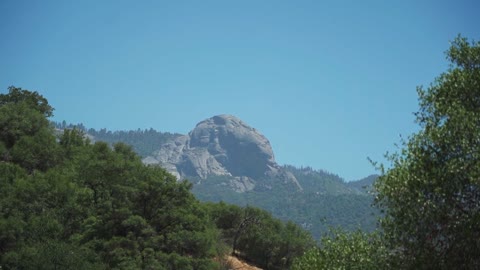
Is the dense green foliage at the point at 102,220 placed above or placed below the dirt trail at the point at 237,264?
above

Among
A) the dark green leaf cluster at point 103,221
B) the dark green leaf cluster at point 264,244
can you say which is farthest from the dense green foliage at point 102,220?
the dark green leaf cluster at point 264,244

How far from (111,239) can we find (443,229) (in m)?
30.2

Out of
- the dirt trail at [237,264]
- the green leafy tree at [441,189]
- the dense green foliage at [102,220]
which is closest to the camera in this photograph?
the green leafy tree at [441,189]

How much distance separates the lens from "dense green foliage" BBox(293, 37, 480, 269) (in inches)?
640

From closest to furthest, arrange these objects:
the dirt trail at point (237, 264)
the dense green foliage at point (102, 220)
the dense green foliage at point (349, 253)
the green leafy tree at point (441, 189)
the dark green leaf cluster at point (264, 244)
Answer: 1. the green leafy tree at point (441, 189)
2. the dense green foliage at point (349, 253)
3. the dense green foliage at point (102, 220)
4. the dirt trail at point (237, 264)
5. the dark green leaf cluster at point (264, 244)

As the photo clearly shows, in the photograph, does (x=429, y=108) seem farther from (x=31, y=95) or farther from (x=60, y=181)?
(x=31, y=95)

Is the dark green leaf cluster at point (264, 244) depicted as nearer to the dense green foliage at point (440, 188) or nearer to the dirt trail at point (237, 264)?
the dirt trail at point (237, 264)

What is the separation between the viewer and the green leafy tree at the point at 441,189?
16.2m

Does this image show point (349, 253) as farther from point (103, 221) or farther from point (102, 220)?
point (103, 221)

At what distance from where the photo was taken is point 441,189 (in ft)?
53.7

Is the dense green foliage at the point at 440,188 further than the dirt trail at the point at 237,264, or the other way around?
the dirt trail at the point at 237,264

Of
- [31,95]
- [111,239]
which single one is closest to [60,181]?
[111,239]

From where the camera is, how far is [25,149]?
62.3m

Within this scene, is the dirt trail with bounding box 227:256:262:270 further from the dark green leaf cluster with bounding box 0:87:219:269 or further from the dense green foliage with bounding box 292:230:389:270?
the dense green foliage with bounding box 292:230:389:270
